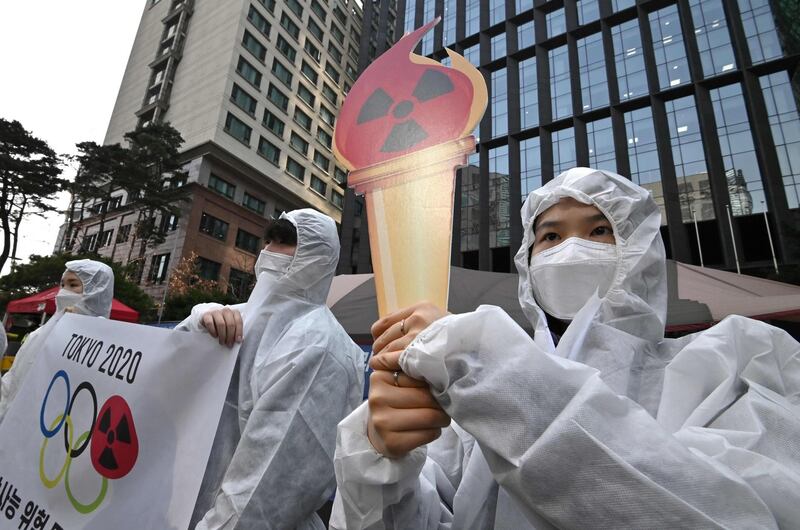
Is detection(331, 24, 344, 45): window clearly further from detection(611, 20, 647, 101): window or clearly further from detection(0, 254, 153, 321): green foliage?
detection(0, 254, 153, 321): green foliage

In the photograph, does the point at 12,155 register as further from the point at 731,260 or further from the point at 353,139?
the point at 731,260

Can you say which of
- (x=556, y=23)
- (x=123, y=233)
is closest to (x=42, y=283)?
(x=123, y=233)

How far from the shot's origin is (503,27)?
2741 cm

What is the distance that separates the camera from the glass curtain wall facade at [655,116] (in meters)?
18.3

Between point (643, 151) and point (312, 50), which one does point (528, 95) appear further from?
point (312, 50)

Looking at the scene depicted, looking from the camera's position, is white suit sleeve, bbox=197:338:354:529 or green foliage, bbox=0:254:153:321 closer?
white suit sleeve, bbox=197:338:354:529

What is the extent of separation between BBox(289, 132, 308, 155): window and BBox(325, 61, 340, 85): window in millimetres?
8291

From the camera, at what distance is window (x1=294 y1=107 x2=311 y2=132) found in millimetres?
31913

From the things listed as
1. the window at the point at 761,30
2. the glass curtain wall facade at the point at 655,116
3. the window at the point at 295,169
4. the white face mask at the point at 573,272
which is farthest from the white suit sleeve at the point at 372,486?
the window at the point at 295,169

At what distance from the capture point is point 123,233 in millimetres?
26328

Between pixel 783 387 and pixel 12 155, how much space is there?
91.0 feet

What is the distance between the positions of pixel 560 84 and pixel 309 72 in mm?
20745

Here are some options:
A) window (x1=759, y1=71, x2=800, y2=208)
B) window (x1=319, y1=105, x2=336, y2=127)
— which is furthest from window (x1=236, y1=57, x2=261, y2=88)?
window (x1=759, y1=71, x2=800, y2=208)

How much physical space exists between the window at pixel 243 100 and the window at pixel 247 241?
857 centimetres
